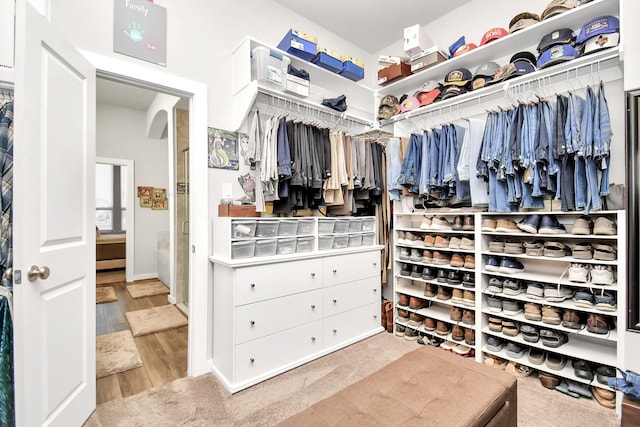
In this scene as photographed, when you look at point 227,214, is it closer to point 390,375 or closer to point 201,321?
point 201,321

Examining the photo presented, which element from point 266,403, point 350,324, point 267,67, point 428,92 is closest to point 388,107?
point 428,92

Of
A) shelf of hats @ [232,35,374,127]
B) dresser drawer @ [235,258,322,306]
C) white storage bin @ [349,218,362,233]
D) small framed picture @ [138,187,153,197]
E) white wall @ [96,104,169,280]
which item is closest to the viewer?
dresser drawer @ [235,258,322,306]

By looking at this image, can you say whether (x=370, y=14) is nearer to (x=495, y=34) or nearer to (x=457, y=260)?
(x=495, y=34)

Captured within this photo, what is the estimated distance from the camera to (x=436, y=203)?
107 inches

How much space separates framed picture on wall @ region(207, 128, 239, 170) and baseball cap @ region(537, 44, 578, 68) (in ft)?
7.27

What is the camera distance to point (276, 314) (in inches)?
83.9

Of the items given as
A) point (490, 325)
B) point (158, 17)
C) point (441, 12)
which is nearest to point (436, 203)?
point (490, 325)

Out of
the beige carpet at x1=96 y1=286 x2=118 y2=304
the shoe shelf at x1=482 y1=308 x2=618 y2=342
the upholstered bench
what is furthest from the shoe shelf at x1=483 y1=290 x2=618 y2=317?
the beige carpet at x1=96 y1=286 x2=118 y2=304

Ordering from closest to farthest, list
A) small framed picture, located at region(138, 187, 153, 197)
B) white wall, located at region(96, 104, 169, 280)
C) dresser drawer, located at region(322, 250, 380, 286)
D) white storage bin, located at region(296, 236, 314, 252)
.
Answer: white storage bin, located at region(296, 236, 314, 252)
dresser drawer, located at region(322, 250, 380, 286)
white wall, located at region(96, 104, 169, 280)
small framed picture, located at region(138, 187, 153, 197)

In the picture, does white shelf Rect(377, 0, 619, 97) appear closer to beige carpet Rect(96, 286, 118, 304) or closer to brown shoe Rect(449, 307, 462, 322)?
brown shoe Rect(449, 307, 462, 322)

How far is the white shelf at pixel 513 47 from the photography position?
73.2 inches

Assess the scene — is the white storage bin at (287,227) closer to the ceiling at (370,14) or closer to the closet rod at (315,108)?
the closet rod at (315,108)

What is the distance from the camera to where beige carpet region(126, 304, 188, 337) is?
303 cm

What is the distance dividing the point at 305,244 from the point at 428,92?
5.76ft
